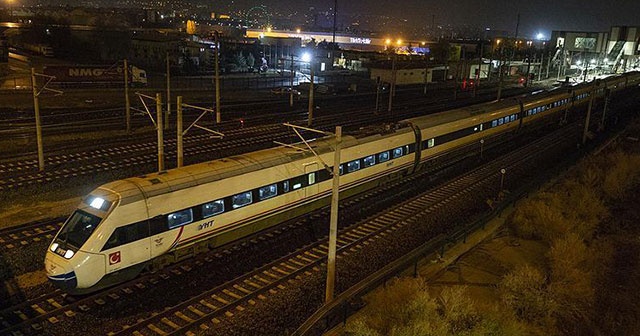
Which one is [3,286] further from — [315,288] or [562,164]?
[562,164]

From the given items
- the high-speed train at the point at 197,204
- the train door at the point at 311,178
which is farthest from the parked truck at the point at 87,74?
the train door at the point at 311,178

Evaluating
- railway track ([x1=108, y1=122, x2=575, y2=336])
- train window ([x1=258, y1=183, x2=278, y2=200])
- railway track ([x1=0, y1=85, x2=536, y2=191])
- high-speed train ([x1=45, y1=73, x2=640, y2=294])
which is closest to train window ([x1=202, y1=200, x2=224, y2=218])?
high-speed train ([x1=45, y1=73, x2=640, y2=294])

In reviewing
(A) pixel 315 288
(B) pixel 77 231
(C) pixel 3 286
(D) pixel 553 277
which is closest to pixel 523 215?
(D) pixel 553 277

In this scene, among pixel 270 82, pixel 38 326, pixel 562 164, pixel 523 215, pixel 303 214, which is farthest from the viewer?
pixel 270 82

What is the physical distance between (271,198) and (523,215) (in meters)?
11.6

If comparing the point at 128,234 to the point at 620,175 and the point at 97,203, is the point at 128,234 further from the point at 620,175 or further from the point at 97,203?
the point at 620,175

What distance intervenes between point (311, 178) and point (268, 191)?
238cm

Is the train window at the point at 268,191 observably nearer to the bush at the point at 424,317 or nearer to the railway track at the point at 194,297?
the railway track at the point at 194,297

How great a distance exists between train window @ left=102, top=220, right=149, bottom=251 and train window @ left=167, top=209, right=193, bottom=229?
797 mm

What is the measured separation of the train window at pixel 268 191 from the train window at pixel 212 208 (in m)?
1.70

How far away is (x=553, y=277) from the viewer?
55.6ft

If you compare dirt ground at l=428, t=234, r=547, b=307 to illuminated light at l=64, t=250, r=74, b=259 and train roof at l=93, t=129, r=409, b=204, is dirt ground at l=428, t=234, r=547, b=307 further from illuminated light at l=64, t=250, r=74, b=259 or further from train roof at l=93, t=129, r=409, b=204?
illuminated light at l=64, t=250, r=74, b=259

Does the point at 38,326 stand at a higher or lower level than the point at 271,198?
lower

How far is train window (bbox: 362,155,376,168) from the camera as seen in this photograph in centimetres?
2245
